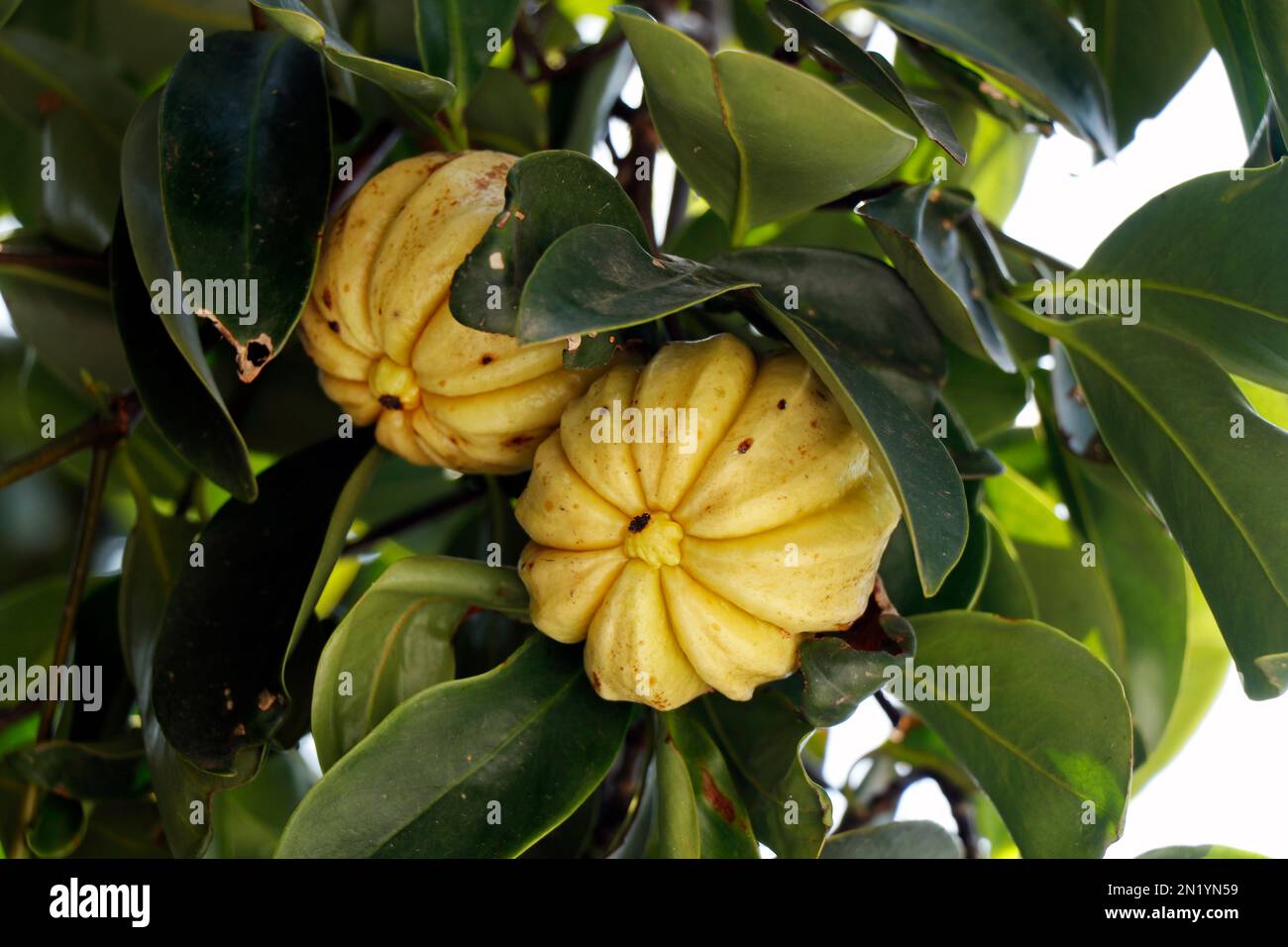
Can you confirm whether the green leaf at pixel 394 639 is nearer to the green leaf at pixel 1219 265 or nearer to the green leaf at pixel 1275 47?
the green leaf at pixel 1219 265

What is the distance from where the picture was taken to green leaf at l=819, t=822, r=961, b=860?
1023mm

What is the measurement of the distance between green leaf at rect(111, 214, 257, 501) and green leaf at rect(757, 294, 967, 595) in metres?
0.42

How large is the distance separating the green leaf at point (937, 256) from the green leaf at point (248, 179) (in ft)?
1.34

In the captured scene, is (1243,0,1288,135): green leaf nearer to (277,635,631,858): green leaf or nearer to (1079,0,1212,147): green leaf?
(1079,0,1212,147): green leaf

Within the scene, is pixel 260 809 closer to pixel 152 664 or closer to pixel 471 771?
pixel 152 664

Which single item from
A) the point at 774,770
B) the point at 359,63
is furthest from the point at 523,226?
the point at 774,770

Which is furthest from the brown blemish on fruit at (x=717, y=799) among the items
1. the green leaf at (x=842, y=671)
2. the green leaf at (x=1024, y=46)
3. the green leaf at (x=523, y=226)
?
the green leaf at (x=1024, y=46)

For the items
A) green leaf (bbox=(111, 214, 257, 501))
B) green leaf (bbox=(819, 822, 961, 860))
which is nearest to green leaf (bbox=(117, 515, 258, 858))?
green leaf (bbox=(111, 214, 257, 501))

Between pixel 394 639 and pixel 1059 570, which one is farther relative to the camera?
pixel 1059 570

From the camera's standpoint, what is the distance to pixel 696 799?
2.86 feet

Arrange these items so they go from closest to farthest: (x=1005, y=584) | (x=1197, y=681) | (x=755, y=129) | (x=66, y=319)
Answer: (x=755, y=129), (x=1005, y=584), (x=66, y=319), (x=1197, y=681)

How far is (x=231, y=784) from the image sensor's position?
87 cm

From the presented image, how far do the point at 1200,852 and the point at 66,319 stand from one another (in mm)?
1132

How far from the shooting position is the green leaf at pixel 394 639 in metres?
0.87
